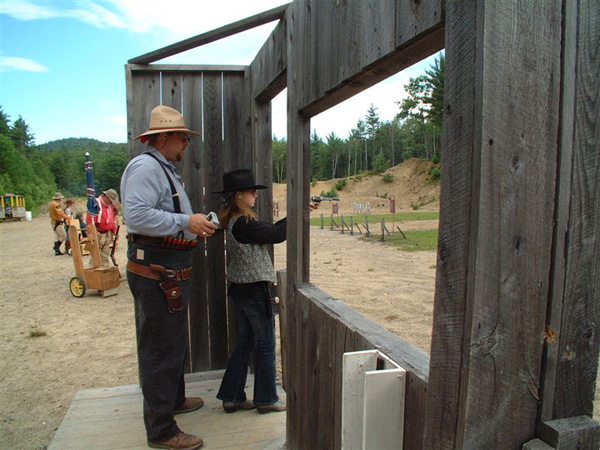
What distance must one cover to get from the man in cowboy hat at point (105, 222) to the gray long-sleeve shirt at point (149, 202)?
671cm

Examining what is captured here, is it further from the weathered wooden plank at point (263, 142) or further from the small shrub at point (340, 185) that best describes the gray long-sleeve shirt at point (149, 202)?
the small shrub at point (340, 185)

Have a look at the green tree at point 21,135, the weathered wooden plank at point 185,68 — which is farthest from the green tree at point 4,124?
the weathered wooden plank at point 185,68

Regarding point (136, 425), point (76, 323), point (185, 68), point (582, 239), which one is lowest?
point (76, 323)

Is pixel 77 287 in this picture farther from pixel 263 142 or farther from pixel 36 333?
pixel 263 142

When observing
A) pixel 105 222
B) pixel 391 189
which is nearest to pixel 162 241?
pixel 105 222

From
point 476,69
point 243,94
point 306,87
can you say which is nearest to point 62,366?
point 243,94

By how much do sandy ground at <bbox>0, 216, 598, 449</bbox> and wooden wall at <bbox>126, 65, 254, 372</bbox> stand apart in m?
1.23

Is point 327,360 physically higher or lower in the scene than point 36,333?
higher

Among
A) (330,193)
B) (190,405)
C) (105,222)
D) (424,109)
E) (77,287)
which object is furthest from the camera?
(330,193)

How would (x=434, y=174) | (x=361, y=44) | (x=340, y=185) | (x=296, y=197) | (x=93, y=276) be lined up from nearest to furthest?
1. (x=361, y=44)
2. (x=296, y=197)
3. (x=93, y=276)
4. (x=434, y=174)
5. (x=340, y=185)

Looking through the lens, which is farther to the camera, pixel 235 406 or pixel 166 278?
pixel 235 406

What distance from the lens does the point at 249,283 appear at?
3.24m

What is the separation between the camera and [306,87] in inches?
92.7

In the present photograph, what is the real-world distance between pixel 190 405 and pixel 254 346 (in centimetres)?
66
